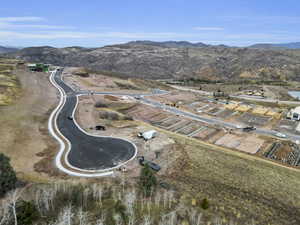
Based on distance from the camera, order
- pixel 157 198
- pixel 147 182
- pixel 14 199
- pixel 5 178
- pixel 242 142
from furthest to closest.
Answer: pixel 242 142 → pixel 147 182 → pixel 157 198 → pixel 5 178 → pixel 14 199

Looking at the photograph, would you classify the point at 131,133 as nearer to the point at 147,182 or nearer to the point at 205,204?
the point at 147,182

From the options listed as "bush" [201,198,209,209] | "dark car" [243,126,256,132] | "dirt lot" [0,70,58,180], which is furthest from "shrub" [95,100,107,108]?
"bush" [201,198,209,209]

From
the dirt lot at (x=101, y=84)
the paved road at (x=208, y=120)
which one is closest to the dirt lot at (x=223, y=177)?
the paved road at (x=208, y=120)

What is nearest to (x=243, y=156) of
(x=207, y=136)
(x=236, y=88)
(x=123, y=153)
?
(x=207, y=136)

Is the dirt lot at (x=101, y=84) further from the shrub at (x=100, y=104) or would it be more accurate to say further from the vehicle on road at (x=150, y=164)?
the vehicle on road at (x=150, y=164)

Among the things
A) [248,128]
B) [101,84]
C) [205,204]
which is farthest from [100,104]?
[205,204]

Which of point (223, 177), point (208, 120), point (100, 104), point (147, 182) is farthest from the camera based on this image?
point (100, 104)
